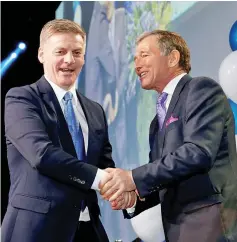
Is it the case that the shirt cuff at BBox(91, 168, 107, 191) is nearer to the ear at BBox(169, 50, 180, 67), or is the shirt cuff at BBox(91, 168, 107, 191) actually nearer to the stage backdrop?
the ear at BBox(169, 50, 180, 67)

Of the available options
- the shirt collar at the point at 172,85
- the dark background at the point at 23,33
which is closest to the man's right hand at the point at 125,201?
the shirt collar at the point at 172,85

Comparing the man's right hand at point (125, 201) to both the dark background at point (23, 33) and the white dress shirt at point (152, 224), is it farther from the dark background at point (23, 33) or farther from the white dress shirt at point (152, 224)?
the dark background at point (23, 33)

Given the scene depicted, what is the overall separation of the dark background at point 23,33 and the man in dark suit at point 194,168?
4.36m

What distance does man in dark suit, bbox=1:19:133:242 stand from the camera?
2.26m

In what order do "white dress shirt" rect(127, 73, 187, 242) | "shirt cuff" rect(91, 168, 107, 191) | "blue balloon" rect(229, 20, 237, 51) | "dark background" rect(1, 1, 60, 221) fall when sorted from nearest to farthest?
"shirt cuff" rect(91, 168, 107, 191) < "white dress shirt" rect(127, 73, 187, 242) < "blue balloon" rect(229, 20, 237, 51) < "dark background" rect(1, 1, 60, 221)

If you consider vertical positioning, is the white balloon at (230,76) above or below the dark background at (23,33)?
below

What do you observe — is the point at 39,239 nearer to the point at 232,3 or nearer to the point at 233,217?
the point at 233,217

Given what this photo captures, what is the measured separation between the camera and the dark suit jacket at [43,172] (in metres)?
2.25

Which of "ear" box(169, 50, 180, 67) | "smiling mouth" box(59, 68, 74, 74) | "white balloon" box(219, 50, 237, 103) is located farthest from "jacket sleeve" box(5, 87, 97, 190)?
"white balloon" box(219, 50, 237, 103)

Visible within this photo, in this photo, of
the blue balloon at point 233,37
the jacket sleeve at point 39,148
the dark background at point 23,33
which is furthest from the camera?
the dark background at point 23,33

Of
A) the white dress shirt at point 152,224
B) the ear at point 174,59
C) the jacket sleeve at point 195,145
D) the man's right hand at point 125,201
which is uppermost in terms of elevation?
the ear at point 174,59

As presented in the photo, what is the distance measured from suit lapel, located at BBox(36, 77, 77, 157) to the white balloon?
3.55ft

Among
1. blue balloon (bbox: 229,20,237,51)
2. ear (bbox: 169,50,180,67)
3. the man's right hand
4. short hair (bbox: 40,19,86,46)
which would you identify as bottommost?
the man's right hand

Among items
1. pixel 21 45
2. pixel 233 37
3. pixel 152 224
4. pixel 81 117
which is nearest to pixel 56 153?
pixel 81 117
